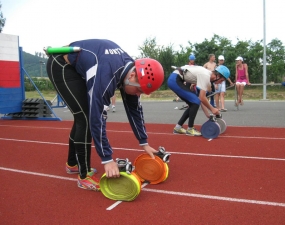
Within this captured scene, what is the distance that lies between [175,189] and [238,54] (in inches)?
1067

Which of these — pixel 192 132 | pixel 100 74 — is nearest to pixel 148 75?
pixel 100 74

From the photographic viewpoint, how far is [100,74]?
10.1ft

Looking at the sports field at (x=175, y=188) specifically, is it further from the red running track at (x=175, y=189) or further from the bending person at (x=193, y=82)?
the bending person at (x=193, y=82)

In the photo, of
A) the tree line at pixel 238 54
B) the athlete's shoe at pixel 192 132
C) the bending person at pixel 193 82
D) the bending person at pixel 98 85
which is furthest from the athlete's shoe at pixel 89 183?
the tree line at pixel 238 54

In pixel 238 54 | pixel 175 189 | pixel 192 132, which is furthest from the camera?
pixel 238 54

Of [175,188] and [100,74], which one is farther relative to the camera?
[175,188]

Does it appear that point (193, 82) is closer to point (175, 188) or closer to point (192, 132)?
point (192, 132)

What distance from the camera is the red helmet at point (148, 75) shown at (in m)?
3.15

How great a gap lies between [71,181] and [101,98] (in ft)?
4.83

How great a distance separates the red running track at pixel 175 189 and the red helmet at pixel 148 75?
1.12 metres

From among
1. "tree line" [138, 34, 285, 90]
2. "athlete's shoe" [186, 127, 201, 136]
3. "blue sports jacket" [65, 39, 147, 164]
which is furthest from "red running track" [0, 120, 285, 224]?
"tree line" [138, 34, 285, 90]

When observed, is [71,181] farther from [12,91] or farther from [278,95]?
[278,95]

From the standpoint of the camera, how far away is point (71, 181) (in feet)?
13.4

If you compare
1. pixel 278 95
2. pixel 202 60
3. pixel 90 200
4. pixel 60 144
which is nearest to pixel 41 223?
pixel 90 200
